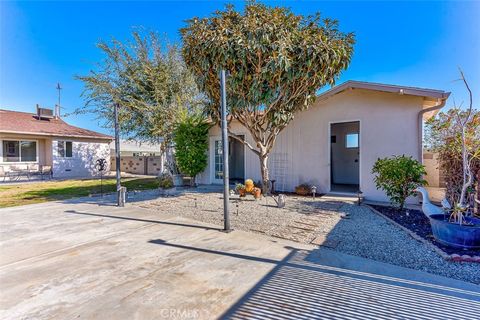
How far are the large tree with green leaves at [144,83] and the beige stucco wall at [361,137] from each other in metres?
5.50

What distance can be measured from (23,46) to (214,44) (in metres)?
10.8

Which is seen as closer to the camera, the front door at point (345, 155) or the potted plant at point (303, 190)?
the potted plant at point (303, 190)

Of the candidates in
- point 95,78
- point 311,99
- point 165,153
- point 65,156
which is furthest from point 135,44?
point 311,99

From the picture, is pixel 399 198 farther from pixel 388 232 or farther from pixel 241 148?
pixel 241 148

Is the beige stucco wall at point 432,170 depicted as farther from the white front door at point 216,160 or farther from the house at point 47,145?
the house at point 47,145

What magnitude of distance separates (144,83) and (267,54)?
9262 mm

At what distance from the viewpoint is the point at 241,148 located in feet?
42.1

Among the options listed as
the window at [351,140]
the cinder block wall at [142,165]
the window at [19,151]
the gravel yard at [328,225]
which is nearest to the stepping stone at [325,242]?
the gravel yard at [328,225]

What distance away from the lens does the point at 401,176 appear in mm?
5707

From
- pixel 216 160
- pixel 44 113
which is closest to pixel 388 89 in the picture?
pixel 216 160

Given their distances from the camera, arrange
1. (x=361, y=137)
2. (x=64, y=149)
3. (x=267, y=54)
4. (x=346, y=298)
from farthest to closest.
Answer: (x=64, y=149) < (x=361, y=137) < (x=267, y=54) < (x=346, y=298)

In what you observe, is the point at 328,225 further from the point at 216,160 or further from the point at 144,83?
the point at 144,83

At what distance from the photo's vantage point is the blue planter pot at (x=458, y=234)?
3.65m

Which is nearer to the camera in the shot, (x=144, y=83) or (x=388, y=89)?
(x=388, y=89)
